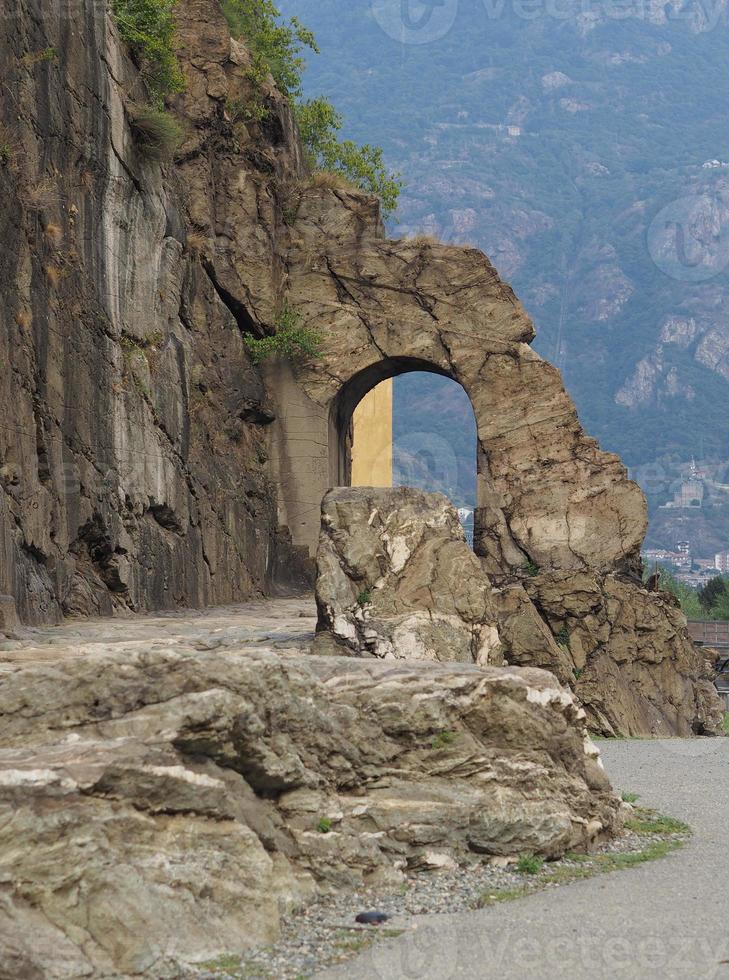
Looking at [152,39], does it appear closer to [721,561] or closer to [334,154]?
[334,154]

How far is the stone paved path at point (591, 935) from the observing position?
23.0ft

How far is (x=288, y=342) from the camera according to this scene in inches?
984

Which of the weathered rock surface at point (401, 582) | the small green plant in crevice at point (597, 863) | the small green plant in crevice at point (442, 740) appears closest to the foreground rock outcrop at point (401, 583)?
the weathered rock surface at point (401, 582)

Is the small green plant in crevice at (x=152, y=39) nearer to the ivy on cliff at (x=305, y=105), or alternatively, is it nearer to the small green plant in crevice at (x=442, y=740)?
the ivy on cliff at (x=305, y=105)

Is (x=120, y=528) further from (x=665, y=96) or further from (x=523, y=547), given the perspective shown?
(x=665, y=96)

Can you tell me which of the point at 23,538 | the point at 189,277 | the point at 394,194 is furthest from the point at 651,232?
the point at 23,538

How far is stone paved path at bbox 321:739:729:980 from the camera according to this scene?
7020mm

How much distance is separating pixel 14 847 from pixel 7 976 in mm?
837

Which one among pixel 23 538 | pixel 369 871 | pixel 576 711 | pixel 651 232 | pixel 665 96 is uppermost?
pixel 665 96

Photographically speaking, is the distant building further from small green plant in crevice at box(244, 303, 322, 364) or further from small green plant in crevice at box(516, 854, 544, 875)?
small green plant in crevice at box(516, 854, 544, 875)

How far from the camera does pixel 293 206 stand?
2606 cm

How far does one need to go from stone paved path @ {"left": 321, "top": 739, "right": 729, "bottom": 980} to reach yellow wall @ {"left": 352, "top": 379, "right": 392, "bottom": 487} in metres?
28.4
